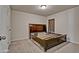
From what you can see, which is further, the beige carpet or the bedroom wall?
the bedroom wall

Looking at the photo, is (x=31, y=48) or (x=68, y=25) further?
(x=68, y=25)

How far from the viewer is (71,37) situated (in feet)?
10.6

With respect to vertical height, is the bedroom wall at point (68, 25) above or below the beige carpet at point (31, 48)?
above

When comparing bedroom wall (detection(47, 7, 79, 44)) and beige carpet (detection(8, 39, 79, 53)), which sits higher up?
bedroom wall (detection(47, 7, 79, 44))

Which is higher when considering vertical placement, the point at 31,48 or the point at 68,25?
the point at 68,25

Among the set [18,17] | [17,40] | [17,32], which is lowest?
[17,40]

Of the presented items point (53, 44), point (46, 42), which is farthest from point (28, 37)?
point (53, 44)

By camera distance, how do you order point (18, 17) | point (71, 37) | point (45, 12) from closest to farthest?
1. point (45, 12)
2. point (18, 17)
3. point (71, 37)

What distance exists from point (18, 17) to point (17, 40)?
659 mm

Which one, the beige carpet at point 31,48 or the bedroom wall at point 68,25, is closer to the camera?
the beige carpet at point 31,48

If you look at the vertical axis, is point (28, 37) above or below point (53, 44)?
above
